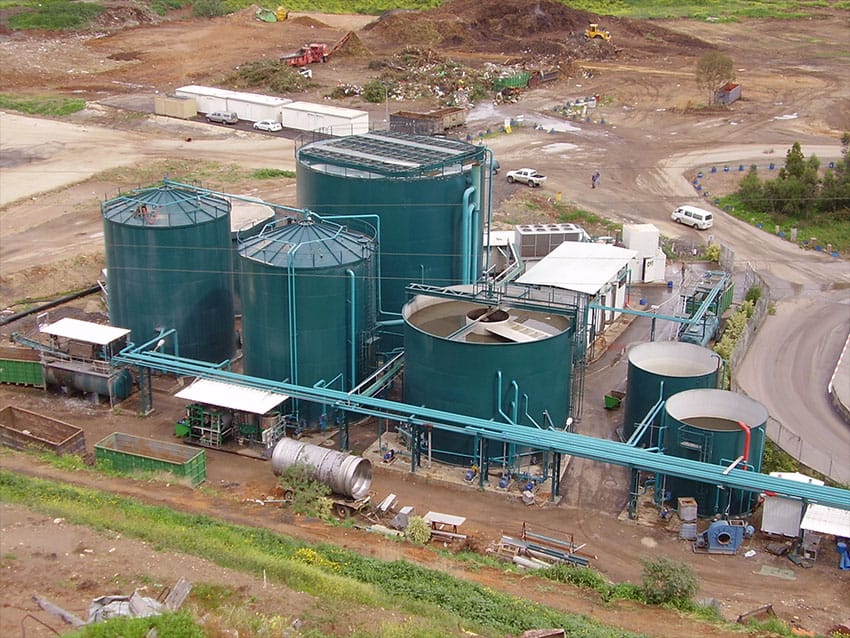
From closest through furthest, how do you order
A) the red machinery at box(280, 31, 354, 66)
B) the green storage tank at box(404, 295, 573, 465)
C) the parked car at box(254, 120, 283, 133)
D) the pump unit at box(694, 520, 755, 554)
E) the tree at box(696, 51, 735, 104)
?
1. the pump unit at box(694, 520, 755, 554)
2. the green storage tank at box(404, 295, 573, 465)
3. the parked car at box(254, 120, 283, 133)
4. the tree at box(696, 51, 735, 104)
5. the red machinery at box(280, 31, 354, 66)

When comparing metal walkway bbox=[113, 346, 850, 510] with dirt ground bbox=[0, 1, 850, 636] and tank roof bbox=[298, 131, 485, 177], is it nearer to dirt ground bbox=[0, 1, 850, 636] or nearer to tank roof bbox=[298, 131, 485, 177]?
dirt ground bbox=[0, 1, 850, 636]

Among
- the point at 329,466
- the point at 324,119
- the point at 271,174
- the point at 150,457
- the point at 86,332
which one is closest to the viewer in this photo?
the point at 329,466

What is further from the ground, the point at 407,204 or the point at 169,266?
the point at 407,204

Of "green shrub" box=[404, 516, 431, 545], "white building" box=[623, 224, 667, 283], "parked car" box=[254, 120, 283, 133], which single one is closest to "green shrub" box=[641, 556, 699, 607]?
"green shrub" box=[404, 516, 431, 545]

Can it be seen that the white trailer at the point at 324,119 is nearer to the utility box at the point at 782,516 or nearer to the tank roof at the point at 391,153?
the tank roof at the point at 391,153

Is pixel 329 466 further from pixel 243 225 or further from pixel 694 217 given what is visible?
pixel 694 217

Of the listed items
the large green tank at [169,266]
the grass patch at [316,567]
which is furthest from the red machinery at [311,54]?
the grass patch at [316,567]

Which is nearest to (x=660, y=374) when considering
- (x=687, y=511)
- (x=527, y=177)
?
(x=687, y=511)

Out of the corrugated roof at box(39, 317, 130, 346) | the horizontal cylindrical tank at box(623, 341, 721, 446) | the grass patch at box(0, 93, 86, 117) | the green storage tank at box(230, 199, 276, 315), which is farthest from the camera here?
the grass patch at box(0, 93, 86, 117)
